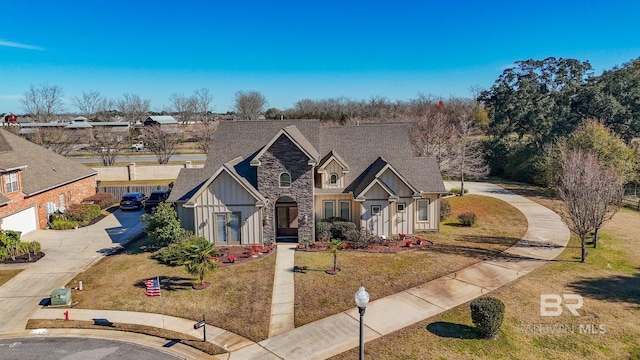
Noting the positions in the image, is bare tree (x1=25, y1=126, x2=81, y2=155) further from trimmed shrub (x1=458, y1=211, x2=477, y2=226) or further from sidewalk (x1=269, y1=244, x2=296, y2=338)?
trimmed shrub (x1=458, y1=211, x2=477, y2=226)

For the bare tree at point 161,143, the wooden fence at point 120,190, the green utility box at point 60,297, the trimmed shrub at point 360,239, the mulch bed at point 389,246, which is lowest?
the green utility box at point 60,297

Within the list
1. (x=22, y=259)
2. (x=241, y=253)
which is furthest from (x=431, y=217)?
(x=22, y=259)

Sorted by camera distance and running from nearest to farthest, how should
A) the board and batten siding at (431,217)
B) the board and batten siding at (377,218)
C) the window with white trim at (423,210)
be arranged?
the board and batten siding at (377,218)
the board and batten siding at (431,217)
the window with white trim at (423,210)

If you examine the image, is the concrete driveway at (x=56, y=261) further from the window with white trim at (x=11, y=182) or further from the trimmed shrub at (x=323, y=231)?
the trimmed shrub at (x=323, y=231)

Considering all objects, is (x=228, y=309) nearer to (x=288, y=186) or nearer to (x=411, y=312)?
(x=411, y=312)

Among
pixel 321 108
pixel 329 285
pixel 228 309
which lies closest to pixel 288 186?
pixel 329 285

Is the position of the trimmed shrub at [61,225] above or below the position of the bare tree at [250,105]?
below

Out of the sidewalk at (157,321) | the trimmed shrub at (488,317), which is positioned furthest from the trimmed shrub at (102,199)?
the trimmed shrub at (488,317)
